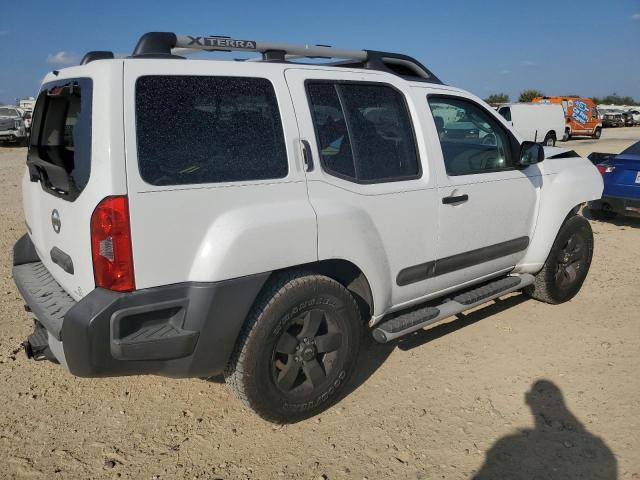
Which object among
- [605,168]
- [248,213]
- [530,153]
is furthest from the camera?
[605,168]

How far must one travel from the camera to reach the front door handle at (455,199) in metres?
3.48

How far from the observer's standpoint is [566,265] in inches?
187

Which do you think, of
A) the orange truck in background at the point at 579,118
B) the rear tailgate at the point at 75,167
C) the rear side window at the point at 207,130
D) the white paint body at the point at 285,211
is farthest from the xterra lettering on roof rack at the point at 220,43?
the orange truck in background at the point at 579,118

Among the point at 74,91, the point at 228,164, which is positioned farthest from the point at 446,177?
the point at 74,91

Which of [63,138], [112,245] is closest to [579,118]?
[63,138]

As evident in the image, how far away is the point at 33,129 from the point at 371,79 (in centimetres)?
223

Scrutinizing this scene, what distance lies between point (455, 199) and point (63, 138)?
2491 millimetres

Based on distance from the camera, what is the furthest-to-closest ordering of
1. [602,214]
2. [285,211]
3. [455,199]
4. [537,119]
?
[537,119]
[602,214]
[455,199]
[285,211]

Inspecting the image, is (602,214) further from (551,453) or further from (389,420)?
(389,420)

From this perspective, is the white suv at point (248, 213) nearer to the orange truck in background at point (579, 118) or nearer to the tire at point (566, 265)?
the tire at point (566, 265)

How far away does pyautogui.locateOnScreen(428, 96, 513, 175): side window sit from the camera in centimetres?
366

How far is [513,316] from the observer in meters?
4.57

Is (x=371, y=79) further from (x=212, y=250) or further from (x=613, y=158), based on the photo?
(x=613, y=158)

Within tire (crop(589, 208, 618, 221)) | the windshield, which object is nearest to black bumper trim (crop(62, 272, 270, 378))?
tire (crop(589, 208, 618, 221))
